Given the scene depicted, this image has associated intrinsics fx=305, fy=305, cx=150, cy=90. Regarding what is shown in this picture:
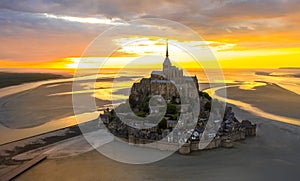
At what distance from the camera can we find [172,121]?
25422mm

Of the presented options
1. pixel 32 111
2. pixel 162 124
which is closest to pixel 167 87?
pixel 162 124

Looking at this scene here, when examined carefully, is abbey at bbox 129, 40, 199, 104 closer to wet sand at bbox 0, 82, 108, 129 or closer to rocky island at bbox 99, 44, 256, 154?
rocky island at bbox 99, 44, 256, 154

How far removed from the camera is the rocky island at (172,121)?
2192 cm

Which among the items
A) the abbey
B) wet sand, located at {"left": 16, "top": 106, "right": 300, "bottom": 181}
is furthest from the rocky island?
wet sand, located at {"left": 16, "top": 106, "right": 300, "bottom": 181}

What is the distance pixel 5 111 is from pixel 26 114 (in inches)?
141

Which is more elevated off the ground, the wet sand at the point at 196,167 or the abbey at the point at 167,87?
the abbey at the point at 167,87

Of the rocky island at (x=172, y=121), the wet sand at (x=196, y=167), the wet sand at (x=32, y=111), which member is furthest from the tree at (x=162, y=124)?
the wet sand at (x=32, y=111)

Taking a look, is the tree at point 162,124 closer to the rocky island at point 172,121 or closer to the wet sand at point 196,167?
the rocky island at point 172,121

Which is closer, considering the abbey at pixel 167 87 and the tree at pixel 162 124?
the tree at pixel 162 124

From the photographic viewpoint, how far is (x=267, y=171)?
1814 centimetres

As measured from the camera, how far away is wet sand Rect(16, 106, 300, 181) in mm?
17203

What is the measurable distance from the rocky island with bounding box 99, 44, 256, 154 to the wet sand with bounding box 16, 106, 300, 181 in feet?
3.48

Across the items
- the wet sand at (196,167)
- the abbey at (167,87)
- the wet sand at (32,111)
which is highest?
the abbey at (167,87)

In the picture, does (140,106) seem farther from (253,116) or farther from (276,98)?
(276,98)
